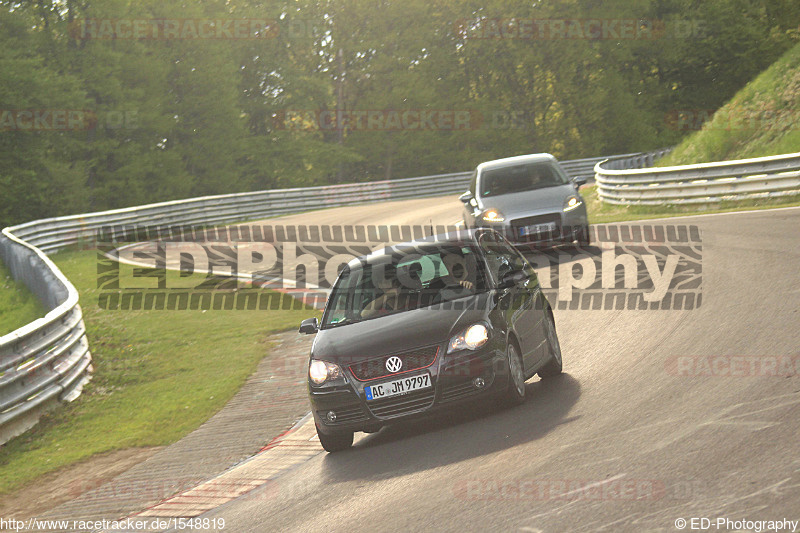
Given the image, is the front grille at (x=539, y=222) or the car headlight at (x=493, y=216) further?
the car headlight at (x=493, y=216)

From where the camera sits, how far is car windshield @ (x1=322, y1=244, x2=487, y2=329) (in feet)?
28.8

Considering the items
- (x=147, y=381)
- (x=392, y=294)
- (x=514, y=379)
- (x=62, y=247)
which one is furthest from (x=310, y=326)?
(x=62, y=247)

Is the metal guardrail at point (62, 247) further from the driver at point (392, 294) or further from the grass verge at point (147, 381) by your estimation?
the driver at point (392, 294)

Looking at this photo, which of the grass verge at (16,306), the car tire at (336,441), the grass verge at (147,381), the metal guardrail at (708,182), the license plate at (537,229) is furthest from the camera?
the metal guardrail at (708,182)

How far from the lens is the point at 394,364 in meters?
7.95

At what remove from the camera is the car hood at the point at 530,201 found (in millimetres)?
17250

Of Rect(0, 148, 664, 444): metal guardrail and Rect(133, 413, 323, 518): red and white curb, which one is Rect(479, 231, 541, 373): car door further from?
Rect(0, 148, 664, 444): metal guardrail

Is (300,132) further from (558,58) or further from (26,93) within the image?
(26,93)

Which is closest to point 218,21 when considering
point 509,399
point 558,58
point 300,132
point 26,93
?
point 300,132

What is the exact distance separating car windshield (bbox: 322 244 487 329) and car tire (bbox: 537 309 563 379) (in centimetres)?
95

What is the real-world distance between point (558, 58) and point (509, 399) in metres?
60.1

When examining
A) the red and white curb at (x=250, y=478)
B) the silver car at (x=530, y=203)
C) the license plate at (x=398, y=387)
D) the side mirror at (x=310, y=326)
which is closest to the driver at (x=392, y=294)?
the side mirror at (x=310, y=326)

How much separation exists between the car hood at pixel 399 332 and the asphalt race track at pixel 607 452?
32.6 inches

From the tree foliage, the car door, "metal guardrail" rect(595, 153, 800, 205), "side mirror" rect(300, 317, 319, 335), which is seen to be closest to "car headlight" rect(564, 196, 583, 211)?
"metal guardrail" rect(595, 153, 800, 205)
